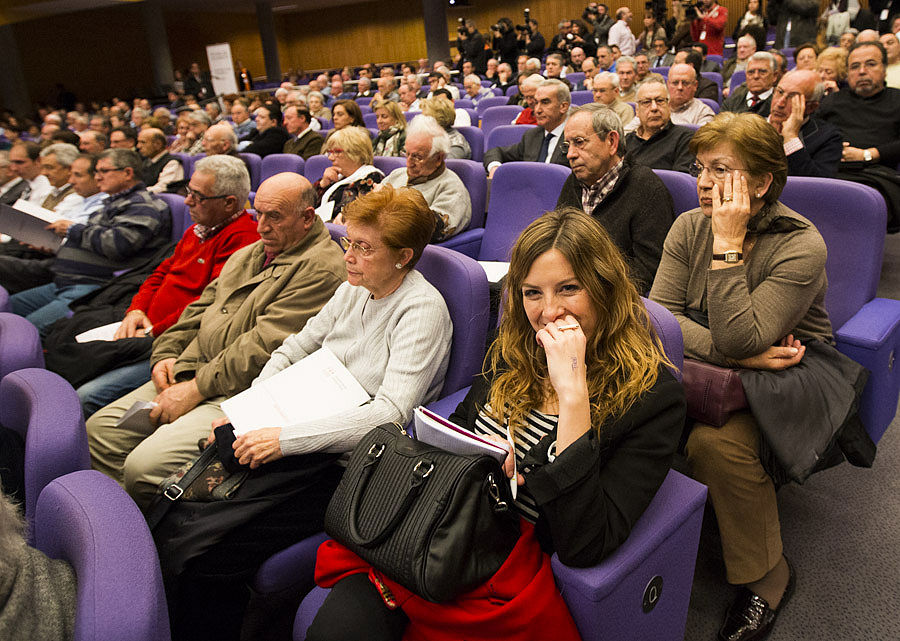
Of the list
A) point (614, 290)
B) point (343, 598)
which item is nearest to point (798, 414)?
point (614, 290)

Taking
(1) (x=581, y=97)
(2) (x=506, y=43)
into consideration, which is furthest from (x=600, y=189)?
(2) (x=506, y=43)

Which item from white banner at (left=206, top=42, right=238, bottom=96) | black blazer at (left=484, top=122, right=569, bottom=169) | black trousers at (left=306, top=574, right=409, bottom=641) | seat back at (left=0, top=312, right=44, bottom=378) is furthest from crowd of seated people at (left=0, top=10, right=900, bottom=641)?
white banner at (left=206, top=42, right=238, bottom=96)

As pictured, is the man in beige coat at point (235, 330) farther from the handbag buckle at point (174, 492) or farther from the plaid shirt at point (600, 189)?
the plaid shirt at point (600, 189)

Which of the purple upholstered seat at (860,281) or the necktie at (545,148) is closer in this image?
the purple upholstered seat at (860,281)

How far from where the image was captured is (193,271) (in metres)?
2.79

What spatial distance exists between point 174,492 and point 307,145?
424 cm

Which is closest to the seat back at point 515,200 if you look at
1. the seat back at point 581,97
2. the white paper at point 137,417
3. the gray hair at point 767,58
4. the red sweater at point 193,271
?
the red sweater at point 193,271

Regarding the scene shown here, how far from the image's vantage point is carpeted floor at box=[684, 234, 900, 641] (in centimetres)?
165

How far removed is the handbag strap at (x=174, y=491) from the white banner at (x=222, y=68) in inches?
553

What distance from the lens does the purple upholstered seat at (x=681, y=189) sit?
2371mm

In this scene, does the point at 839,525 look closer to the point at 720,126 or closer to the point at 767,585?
the point at 767,585

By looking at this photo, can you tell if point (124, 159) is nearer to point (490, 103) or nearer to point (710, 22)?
point (490, 103)

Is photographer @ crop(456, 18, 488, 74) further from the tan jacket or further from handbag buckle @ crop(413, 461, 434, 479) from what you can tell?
handbag buckle @ crop(413, 461, 434, 479)

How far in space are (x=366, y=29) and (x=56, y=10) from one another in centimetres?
906
